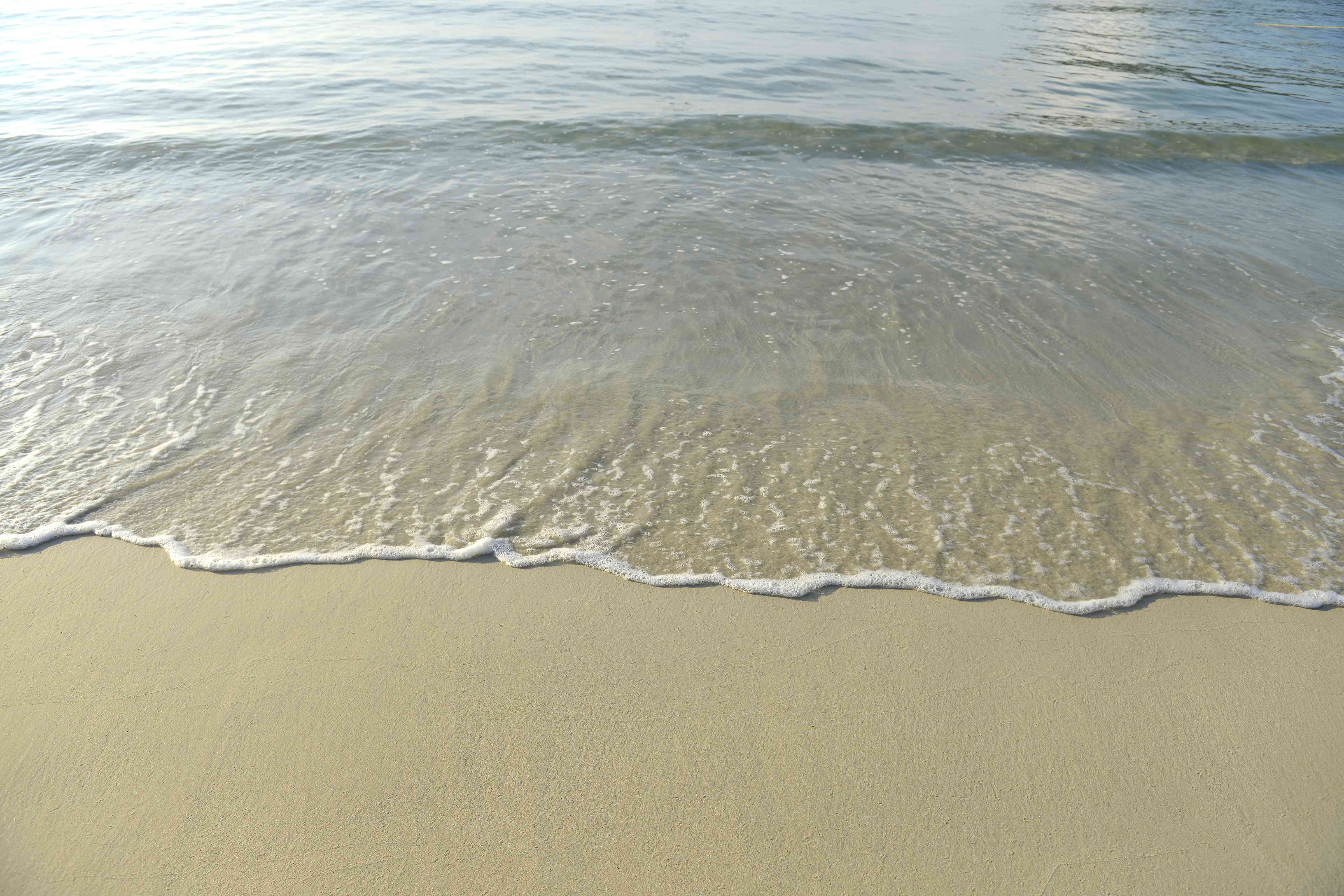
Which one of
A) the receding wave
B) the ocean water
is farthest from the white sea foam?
the receding wave

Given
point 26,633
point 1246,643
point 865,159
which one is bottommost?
point 1246,643

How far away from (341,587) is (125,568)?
943 millimetres

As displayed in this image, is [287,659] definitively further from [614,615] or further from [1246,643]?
[1246,643]

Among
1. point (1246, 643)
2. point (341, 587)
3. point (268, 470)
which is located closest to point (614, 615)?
point (341, 587)

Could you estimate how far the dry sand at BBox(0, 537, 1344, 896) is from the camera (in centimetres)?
206

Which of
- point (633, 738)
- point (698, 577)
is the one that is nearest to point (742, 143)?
point (698, 577)

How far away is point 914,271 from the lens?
586cm

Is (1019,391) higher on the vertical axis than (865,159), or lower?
lower

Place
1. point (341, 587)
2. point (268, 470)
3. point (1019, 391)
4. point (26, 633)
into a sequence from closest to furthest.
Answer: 1. point (26, 633)
2. point (341, 587)
3. point (268, 470)
4. point (1019, 391)

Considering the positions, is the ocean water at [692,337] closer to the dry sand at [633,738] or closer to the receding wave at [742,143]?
the receding wave at [742,143]

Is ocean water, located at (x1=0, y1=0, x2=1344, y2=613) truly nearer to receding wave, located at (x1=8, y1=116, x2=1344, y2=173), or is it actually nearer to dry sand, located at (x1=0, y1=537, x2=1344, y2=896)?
receding wave, located at (x1=8, y1=116, x2=1344, y2=173)

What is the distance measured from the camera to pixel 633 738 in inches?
93.8

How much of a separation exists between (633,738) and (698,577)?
81cm

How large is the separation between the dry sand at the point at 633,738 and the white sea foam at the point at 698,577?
0.06 metres
